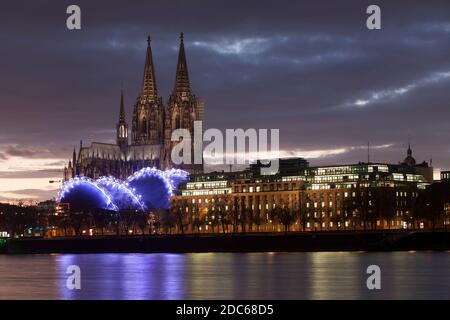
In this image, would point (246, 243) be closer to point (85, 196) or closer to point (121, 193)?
point (121, 193)

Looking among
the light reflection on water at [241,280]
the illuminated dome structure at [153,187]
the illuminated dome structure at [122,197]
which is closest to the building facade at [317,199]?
the illuminated dome structure at [122,197]

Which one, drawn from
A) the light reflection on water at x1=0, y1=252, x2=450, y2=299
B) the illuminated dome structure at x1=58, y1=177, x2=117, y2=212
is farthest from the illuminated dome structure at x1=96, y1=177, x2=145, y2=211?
the light reflection on water at x1=0, y1=252, x2=450, y2=299

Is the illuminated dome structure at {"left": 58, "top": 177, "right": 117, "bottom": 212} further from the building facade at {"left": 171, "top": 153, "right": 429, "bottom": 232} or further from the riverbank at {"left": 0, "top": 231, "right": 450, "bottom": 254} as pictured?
the riverbank at {"left": 0, "top": 231, "right": 450, "bottom": 254}

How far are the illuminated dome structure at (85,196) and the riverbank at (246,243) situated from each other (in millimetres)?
20600

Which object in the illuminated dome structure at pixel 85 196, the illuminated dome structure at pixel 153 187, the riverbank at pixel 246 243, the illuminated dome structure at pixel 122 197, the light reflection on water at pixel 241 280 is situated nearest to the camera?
the light reflection on water at pixel 241 280

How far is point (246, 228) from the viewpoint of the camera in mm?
158000

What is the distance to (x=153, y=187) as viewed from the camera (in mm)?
187375

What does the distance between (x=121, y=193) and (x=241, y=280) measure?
10826 centimetres

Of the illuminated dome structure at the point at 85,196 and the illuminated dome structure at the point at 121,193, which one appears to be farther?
the illuminated dome structure at the point at 121,193

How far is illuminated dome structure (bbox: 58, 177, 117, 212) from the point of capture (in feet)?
573

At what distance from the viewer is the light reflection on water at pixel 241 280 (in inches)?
2368

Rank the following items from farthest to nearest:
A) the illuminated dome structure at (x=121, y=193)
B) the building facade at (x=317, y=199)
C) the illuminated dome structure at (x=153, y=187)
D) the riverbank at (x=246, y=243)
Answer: the illuminated dome structure at (x=153, y=187) < the illuminated dome structure at (x=121, y=193) < the building facade at (x=317, y=199) < the riverbank at (x=246, y=243)

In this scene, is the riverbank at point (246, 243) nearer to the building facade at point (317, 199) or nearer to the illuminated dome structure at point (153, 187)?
the building facade at point (317, 199)

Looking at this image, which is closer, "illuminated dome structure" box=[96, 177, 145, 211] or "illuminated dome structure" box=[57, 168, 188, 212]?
"illuminated dome structure" box=[57, 168, 188, 212]
